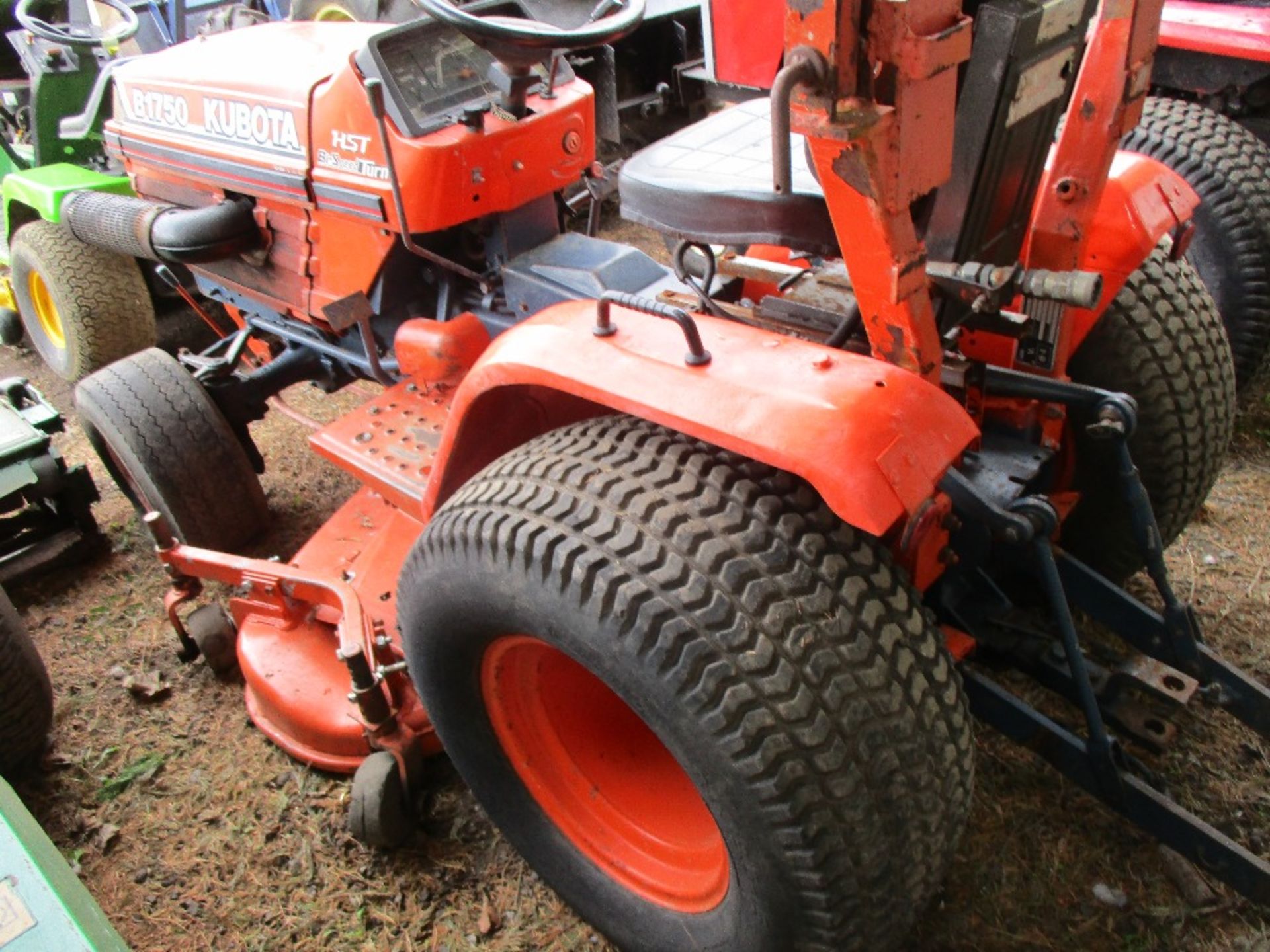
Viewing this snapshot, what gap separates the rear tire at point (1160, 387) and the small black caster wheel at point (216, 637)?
6.66ft

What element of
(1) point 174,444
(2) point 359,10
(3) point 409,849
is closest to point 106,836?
(3) point 409,849

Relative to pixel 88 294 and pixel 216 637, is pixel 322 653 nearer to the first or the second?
pixel 216 637

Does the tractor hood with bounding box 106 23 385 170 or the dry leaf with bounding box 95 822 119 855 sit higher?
the tractor hood with bounding box 106 23 385 170

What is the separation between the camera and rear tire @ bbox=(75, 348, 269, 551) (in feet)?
8.63

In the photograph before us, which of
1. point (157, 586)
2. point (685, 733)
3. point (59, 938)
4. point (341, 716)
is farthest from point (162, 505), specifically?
point (685, 733)

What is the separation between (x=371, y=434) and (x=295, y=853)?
3.20ft

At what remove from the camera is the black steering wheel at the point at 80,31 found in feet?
10.2

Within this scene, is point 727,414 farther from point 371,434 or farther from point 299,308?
point 299,308

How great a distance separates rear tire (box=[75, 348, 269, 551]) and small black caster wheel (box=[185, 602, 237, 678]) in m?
0.29

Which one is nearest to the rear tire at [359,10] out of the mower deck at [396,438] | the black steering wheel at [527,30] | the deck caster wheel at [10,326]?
the deck caster wheel at [10,326]

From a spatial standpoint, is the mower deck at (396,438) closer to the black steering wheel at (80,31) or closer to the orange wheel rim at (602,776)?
the orange wheel rim at (602,776)

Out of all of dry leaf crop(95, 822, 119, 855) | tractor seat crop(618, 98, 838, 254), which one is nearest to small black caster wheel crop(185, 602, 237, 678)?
dry leaf crop(95, 822, 119, 855)

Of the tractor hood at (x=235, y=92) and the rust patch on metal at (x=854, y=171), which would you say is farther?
the tractor hood at (x=235, y=92)

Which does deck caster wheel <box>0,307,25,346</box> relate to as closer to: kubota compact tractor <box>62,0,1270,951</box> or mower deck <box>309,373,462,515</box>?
kubota compact tractor <box>62,0,1270,951</box>
